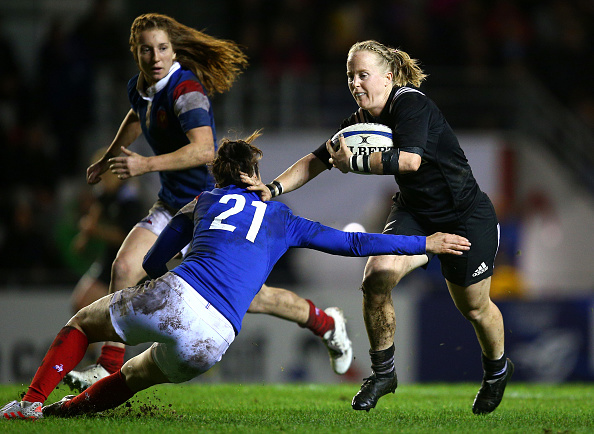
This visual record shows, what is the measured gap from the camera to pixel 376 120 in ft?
17.1

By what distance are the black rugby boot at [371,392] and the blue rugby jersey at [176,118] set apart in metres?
1.88

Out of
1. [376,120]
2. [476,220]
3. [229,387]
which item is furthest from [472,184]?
[229,387]

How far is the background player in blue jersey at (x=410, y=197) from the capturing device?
4977mm

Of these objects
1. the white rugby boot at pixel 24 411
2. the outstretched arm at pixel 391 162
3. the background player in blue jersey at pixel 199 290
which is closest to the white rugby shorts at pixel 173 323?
the background player in blue jersey at pixel 199 290

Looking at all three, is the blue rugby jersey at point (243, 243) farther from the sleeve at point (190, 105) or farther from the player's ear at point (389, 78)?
the player's ear at point (389, 78)

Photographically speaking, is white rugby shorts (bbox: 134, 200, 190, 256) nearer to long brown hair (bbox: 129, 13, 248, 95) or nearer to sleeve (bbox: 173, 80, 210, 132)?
sleeve (bbox: 173, 80, 210, 132)

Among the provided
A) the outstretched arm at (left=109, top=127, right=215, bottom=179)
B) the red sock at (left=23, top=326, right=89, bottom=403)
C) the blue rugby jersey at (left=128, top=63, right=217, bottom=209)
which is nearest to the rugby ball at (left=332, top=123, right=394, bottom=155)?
the outstretched arm at (left=109, top=127, right=215, bottom=179)

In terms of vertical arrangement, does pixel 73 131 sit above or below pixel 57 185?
above

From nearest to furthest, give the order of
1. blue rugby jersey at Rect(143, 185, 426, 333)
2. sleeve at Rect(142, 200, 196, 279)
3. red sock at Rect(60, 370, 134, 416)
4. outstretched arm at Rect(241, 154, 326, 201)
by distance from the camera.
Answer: blue rugby jersey at Rect(143, 185, 426, 333) < red sock at Rect(60, 370, 134, 416) < sleeve at Rect(142, 200, 196, 279) < outstretched arm at Rect(241, 154, 326, 201)

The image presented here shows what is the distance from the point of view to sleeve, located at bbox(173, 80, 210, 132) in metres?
5.56

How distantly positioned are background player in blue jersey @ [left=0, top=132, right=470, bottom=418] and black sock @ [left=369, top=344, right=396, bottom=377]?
988 mm

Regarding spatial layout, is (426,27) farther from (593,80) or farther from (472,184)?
(472,184)

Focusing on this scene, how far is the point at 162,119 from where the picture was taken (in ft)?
19.1

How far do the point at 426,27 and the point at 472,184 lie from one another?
8.33 m
